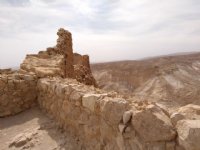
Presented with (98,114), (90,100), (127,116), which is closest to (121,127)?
(127,116)

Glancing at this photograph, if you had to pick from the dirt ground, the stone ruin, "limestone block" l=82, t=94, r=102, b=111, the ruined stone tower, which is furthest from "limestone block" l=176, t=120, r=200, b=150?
the ruined stone tower

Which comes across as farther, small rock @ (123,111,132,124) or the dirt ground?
the dirt ground

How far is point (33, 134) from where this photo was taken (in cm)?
496

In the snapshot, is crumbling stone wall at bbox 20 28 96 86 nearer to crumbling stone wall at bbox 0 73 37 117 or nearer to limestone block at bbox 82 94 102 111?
crumbling stone wall at bbox 0 73 37 117

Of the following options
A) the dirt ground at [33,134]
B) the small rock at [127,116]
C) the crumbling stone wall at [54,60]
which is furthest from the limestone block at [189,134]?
the crumbling stone wall at [54,60]

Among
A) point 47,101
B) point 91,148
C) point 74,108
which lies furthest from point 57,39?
point 91,148

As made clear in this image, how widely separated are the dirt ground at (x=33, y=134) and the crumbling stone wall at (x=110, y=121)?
18 cm

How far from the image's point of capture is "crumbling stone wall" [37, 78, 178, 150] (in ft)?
9.99

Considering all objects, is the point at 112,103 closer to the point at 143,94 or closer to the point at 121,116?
the point at 121,116

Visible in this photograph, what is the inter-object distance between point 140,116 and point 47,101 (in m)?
3.16

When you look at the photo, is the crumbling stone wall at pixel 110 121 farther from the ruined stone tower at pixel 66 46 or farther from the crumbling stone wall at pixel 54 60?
the ruined stone tower at pixel 66 46

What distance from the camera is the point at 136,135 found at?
10.5 ft

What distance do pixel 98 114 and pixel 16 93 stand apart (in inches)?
125

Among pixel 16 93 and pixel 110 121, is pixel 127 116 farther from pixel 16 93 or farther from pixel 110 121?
pixel 16 93
